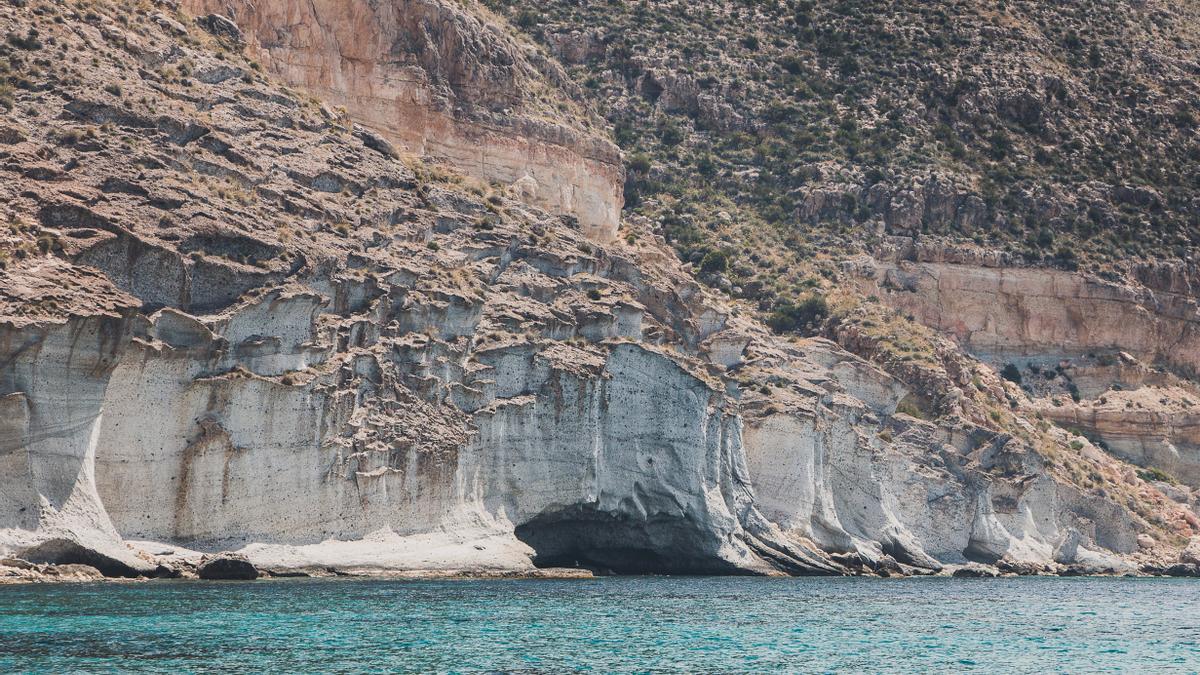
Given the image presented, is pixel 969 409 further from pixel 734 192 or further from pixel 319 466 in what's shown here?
pixel 319 466

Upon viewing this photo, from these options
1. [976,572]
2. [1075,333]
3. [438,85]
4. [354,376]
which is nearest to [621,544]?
[354,376]

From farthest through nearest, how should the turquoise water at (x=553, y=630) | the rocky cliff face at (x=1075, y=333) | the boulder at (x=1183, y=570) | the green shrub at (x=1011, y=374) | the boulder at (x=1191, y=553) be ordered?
the green shrub at (x=1011, y=374) → the rocky cliff face at (x=1075, y=333) → the boulder at (x=1191, y=553) → the boulder at (x=1183, y=570) → the turquoise water at (x=553, y=630)

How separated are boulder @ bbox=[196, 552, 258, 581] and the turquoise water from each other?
1.12 metres

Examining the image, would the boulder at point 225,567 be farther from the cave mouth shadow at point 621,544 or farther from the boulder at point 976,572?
the boulder at point 976,572

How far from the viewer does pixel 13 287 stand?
147ft

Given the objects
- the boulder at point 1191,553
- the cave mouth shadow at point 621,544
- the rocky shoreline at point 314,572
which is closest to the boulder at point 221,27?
the cave mouth shadow at point 621,544

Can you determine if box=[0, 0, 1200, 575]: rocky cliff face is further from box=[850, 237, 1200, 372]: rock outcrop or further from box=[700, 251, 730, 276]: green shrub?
box=[850, 237, 1200, 372]: rock outcrop

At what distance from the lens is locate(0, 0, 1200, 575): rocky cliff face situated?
152 ft

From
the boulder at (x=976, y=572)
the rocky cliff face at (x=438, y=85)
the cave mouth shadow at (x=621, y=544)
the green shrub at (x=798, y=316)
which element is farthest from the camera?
the green shrub at (x=798, y=316)

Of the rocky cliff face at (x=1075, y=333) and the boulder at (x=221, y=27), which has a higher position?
the boulder at (x=221, y=27)

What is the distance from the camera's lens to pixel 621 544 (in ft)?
202

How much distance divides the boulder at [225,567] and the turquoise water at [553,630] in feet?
3.67

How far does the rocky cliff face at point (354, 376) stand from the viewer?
46.5 meters

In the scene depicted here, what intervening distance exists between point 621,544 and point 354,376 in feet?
40.7
